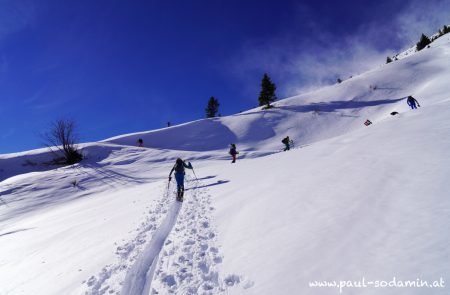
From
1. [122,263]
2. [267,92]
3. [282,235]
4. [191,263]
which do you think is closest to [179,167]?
[122,263]

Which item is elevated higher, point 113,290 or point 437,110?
point 437,110

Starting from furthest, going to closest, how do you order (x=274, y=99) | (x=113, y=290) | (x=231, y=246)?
(x=274, y=99) < (x=231, y=246) < (x=113, y=290)

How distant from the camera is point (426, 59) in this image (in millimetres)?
49750

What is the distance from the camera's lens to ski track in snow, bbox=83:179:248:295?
4.79 metres

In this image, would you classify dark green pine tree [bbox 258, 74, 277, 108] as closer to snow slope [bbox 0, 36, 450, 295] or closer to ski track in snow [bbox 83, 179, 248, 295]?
snow slope [bbox 0, 36, 450, 295]

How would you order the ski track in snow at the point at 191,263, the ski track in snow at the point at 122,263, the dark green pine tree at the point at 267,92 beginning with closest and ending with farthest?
the ski track in snow at the point at 191,263 → the ski track in snow at the point at 122,263 → the dark green pine tree at the point at 267,92

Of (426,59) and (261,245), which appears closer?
(261,245)

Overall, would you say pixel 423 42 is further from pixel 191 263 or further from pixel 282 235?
pixel 191 263

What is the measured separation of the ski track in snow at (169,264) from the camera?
4.79 meters

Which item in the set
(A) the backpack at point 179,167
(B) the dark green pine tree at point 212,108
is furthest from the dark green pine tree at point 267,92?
(A) the backpack at point 179,167

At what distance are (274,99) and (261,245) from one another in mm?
50436

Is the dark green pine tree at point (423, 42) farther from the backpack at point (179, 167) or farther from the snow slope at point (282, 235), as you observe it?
the backpack at point (179, 167)

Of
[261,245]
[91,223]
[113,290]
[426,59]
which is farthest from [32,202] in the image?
[426,59]

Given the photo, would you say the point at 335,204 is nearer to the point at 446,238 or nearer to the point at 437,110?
the point at 446,238
